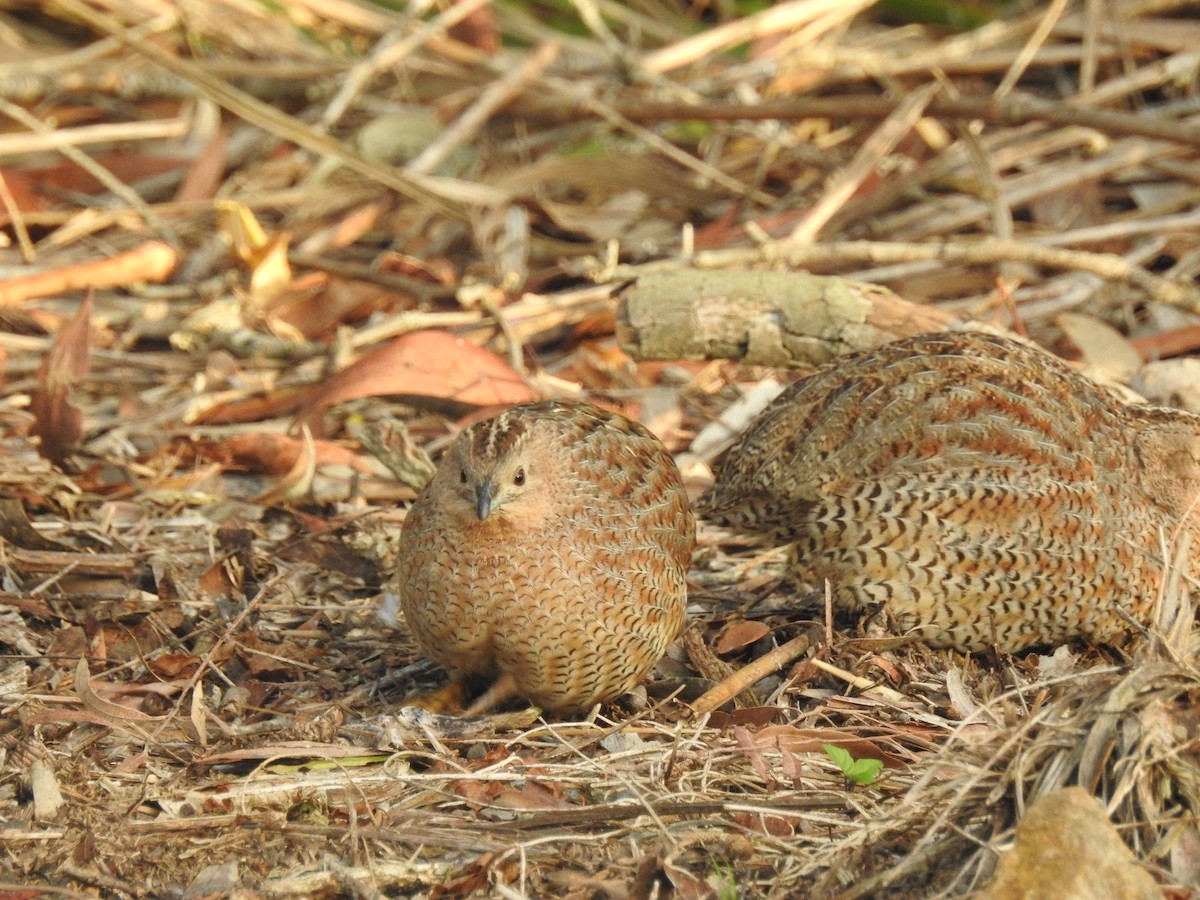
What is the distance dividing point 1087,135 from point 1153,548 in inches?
128

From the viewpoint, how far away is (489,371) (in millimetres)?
5707

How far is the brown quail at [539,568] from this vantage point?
3.93 meters

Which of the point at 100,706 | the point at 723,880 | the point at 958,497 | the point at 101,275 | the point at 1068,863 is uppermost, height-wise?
the point at 958,497

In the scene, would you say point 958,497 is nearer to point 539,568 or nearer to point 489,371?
point 539,568

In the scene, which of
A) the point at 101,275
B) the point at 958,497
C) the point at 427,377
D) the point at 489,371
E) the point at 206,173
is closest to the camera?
the point at 958,497

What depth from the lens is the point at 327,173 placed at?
743cm

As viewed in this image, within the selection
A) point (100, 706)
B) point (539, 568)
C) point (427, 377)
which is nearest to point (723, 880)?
point (539, 568)

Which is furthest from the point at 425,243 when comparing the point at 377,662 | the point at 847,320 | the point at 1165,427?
the point at 1165,427

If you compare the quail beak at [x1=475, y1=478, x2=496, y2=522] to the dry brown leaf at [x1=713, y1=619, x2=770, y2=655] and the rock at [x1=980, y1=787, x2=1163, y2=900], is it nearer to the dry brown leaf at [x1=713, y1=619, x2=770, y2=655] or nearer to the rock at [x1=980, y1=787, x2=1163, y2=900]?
the dry brown leaf at [x1=713, y1=619, x2=770, y2=655]

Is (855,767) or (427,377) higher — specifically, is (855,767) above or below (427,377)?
below

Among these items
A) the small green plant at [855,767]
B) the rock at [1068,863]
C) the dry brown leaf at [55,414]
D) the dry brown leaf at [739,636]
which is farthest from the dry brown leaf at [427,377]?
the rock at [1068,863]

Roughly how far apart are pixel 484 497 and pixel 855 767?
3.73 ft

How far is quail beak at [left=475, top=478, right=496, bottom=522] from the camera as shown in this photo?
12.6 feet

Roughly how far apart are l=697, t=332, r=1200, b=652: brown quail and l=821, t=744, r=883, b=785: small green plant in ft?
2.85
